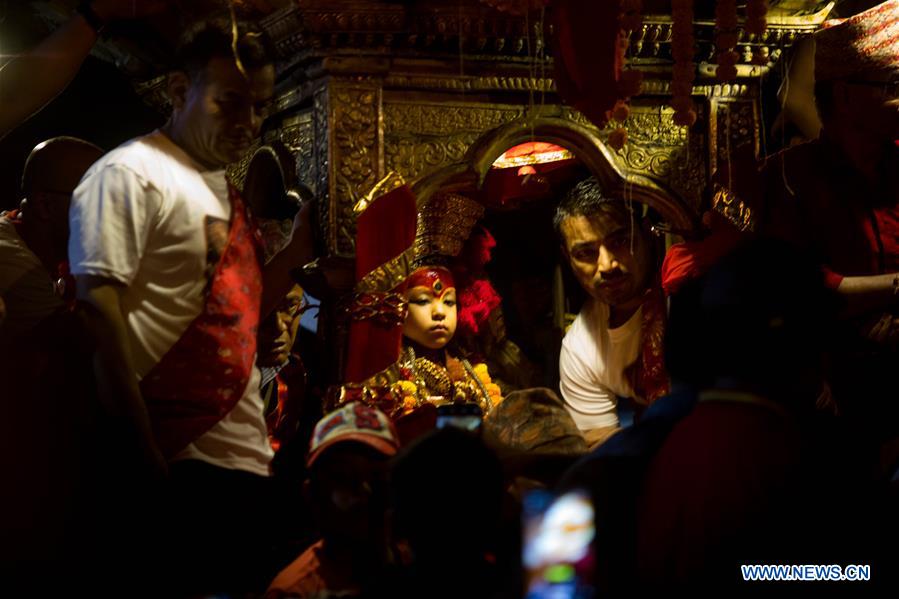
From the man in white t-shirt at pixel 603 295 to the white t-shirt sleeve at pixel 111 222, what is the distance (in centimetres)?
227

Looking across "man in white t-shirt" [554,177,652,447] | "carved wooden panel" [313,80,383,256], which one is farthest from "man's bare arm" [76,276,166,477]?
"man in white t-shirt" [554,177,652,447]

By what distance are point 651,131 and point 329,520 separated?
252 cm

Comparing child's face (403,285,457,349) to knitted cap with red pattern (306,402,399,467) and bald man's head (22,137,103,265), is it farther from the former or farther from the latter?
knitted cap with red pattern (306,402,399,467)

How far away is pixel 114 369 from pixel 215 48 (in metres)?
0.88

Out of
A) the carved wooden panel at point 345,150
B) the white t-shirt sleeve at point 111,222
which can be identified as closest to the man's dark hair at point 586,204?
the carved wooden panel at point 345,150

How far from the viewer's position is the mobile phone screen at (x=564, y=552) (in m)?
2.12

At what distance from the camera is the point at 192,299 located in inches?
108

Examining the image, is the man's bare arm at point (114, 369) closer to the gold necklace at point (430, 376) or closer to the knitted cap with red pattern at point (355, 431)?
the knitted cap with red pattern at point (355, 431)

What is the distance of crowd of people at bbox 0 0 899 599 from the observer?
2.14 m

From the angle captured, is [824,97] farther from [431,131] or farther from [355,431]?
[355,431]

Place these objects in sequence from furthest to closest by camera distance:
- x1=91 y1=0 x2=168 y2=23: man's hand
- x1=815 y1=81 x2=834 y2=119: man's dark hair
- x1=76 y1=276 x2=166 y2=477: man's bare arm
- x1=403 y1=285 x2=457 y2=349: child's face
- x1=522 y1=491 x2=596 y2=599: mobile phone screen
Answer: x1=403 y1=285 x2=457 y2=349: child's face
x1=815 y1=81 x2=834 y2=119: man's dark hair
x1=91 y1=0 x2=168 y2=23: man's hand
x1=76 y1=276 x2=166 y2=477: man's bare arm
x1=522 y1=491 x2=596 y2=599: mobile phone screen

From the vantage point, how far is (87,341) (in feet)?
8.80

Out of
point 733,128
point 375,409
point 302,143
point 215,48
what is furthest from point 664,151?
point 215,48

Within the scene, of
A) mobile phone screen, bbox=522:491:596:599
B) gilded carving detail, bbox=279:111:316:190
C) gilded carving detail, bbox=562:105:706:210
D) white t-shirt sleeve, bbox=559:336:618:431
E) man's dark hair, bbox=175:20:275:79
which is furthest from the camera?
white t-shirt sleeve, bbox=559:336:618:431
